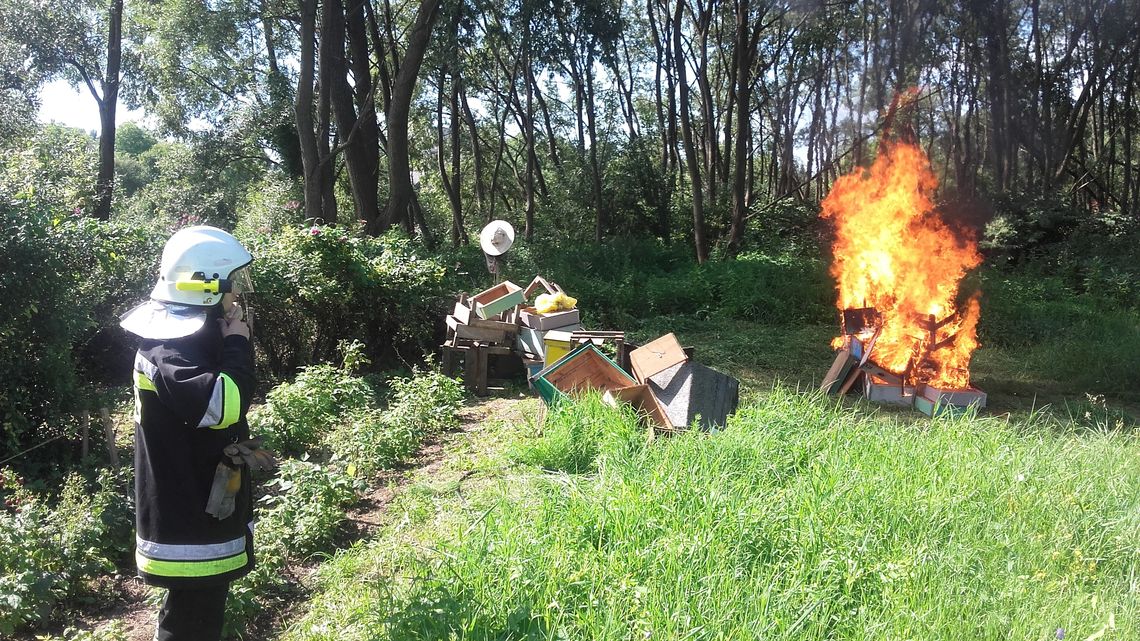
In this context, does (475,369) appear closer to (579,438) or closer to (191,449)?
(579,438)

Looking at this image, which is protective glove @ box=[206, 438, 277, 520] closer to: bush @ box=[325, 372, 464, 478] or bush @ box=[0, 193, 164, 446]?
bush @ box=[325, 372, 464, 478]

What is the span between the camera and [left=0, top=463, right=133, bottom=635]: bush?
3.62m

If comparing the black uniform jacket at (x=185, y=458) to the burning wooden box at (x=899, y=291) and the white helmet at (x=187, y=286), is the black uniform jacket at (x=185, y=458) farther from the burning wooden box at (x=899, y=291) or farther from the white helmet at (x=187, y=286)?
the burning wooden box at (x=899, y=291)

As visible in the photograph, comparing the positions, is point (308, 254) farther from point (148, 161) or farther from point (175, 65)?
point (148, 161)

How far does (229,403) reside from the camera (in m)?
2.69

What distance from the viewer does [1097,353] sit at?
930 centimetres

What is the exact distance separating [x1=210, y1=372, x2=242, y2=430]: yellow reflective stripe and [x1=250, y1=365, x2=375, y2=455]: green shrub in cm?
354

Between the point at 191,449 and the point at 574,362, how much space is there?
3.88 m

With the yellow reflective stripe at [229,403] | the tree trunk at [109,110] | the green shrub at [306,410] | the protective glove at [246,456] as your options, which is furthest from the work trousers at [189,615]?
the tree trunk at [109,110]

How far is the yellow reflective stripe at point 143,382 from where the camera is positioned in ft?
9.05

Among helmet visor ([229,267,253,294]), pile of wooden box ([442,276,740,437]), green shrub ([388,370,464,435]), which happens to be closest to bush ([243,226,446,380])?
pile of wooden box ([442,276,740,437])

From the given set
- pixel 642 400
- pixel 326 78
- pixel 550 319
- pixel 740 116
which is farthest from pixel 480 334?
pixel 740 116

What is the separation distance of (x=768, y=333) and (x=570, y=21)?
1299 cm

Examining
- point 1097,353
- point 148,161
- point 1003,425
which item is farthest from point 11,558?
point 148,161
